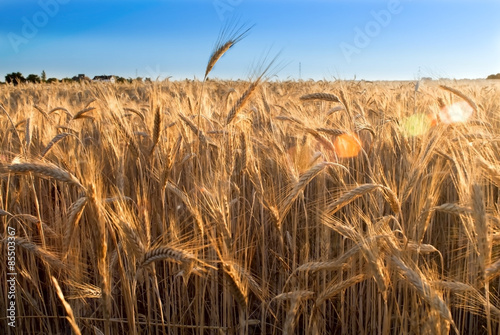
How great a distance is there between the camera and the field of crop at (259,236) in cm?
137

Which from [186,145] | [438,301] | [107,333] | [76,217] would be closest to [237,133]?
[186,145]

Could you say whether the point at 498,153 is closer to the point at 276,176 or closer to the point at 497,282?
the point at 497,282

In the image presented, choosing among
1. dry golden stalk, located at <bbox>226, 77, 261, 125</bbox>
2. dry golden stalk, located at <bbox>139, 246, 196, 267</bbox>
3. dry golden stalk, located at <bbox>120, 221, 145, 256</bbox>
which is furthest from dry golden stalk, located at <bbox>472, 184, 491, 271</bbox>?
dry golden stalk, located at <bbox>226, 77, 261, 125</bbox>

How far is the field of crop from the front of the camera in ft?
4.48

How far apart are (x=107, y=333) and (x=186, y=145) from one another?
141cm

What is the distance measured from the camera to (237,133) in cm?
249

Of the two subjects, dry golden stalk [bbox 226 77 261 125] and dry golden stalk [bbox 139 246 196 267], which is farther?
dry golden stalk [bbox 226 77 261 125]

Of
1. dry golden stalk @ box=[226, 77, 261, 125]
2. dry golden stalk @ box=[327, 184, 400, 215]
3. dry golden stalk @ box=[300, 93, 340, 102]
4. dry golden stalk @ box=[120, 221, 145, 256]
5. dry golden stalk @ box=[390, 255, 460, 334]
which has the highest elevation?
dry golden stalk @ box=[300, 93, 340, 102]

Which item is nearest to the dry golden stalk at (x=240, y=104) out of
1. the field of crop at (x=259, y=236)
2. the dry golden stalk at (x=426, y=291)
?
the field of crop at (x=259, y=236)

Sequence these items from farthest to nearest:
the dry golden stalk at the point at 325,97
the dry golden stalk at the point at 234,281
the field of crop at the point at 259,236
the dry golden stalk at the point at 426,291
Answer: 1. the dry golden stalk at the point at 325,97
2. the field of crop at the point at 259,236
3. the dry golden stalk at the point at 234,281
4. the dry golden stalk at the point at 426,291

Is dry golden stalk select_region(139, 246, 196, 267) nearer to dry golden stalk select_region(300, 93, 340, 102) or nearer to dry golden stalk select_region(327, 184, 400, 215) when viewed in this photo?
dry golden stalk select_region(327, 184, 400, 215)

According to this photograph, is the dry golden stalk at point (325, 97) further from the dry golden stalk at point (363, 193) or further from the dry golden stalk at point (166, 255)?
the dry golden stalk at point (166, 255)

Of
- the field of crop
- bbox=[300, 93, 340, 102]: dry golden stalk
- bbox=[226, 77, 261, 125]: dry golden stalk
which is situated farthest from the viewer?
bbox=[300, 93, 340, 102]: dry golden stalk

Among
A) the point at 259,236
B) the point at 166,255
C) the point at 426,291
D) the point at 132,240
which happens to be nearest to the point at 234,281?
the point at 166,255
